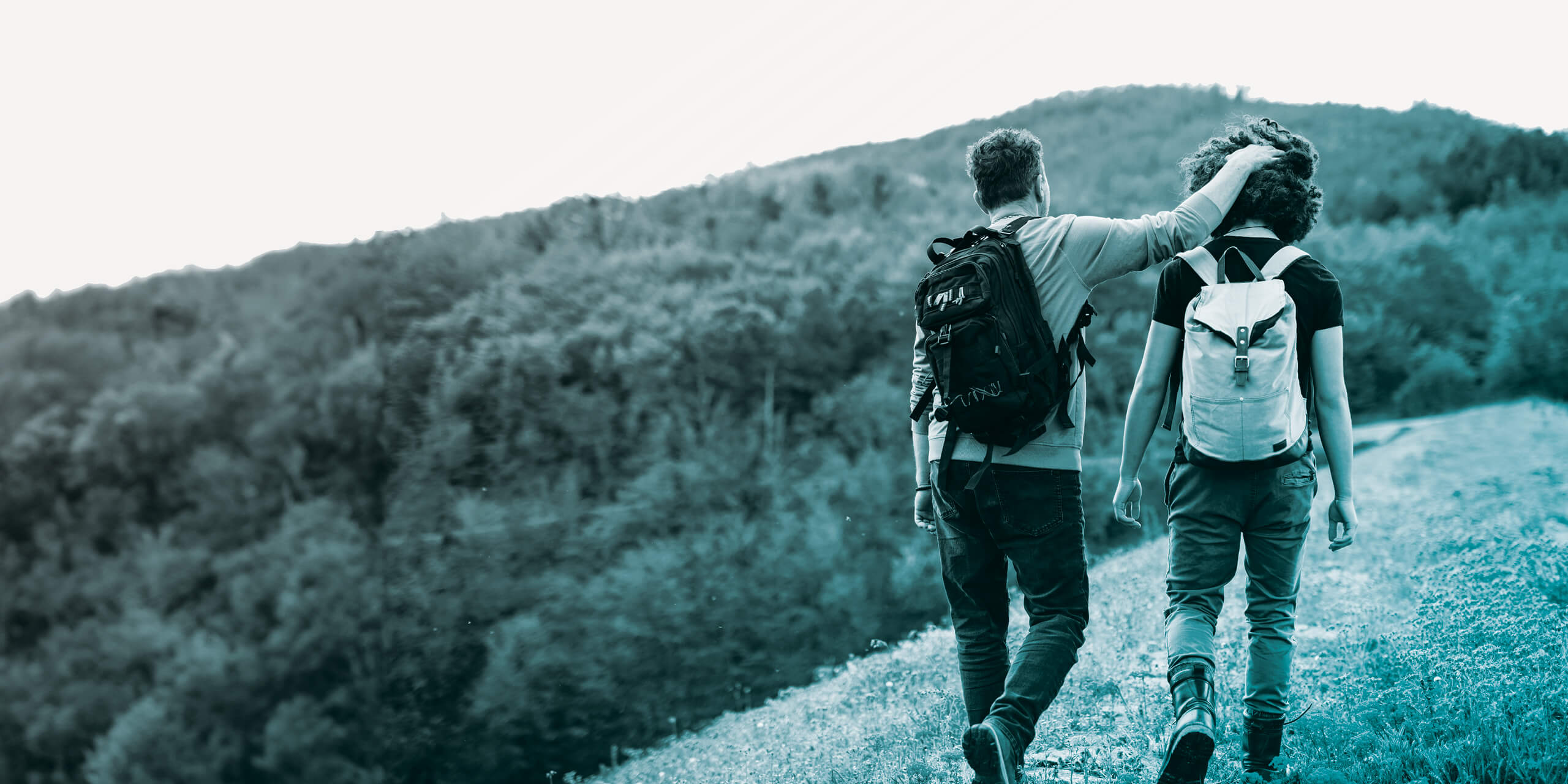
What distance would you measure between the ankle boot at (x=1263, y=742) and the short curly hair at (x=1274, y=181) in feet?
4.35

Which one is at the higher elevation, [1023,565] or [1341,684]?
[1023,565]

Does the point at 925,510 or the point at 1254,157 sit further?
the point at 925,510

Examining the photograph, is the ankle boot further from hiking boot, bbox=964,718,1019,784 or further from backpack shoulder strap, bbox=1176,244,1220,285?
backpack shoulder strap, bbox=1176,244,1220,285

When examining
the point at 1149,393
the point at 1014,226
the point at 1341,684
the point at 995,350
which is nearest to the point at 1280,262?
the point at 1149,393

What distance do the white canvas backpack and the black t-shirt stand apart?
2 cm

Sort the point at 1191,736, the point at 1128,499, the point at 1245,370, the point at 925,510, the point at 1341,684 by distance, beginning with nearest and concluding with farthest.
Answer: the point at 1191,736 < the point at 1245,370 < the point at 1128,499 < the point at 925,510 < the point at 1341,684

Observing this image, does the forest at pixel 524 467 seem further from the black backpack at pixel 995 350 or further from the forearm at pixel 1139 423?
the black backpack at pixel 995 350

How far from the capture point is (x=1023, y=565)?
245cm

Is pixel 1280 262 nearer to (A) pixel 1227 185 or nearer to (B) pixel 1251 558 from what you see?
(A) pixel 1227 185

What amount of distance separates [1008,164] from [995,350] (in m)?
0.59

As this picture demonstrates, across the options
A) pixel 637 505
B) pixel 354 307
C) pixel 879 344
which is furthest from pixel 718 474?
pixel 354 307

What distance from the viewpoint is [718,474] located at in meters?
12.0

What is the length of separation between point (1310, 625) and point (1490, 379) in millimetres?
9273

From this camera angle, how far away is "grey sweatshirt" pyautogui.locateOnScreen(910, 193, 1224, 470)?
2.35 metres
